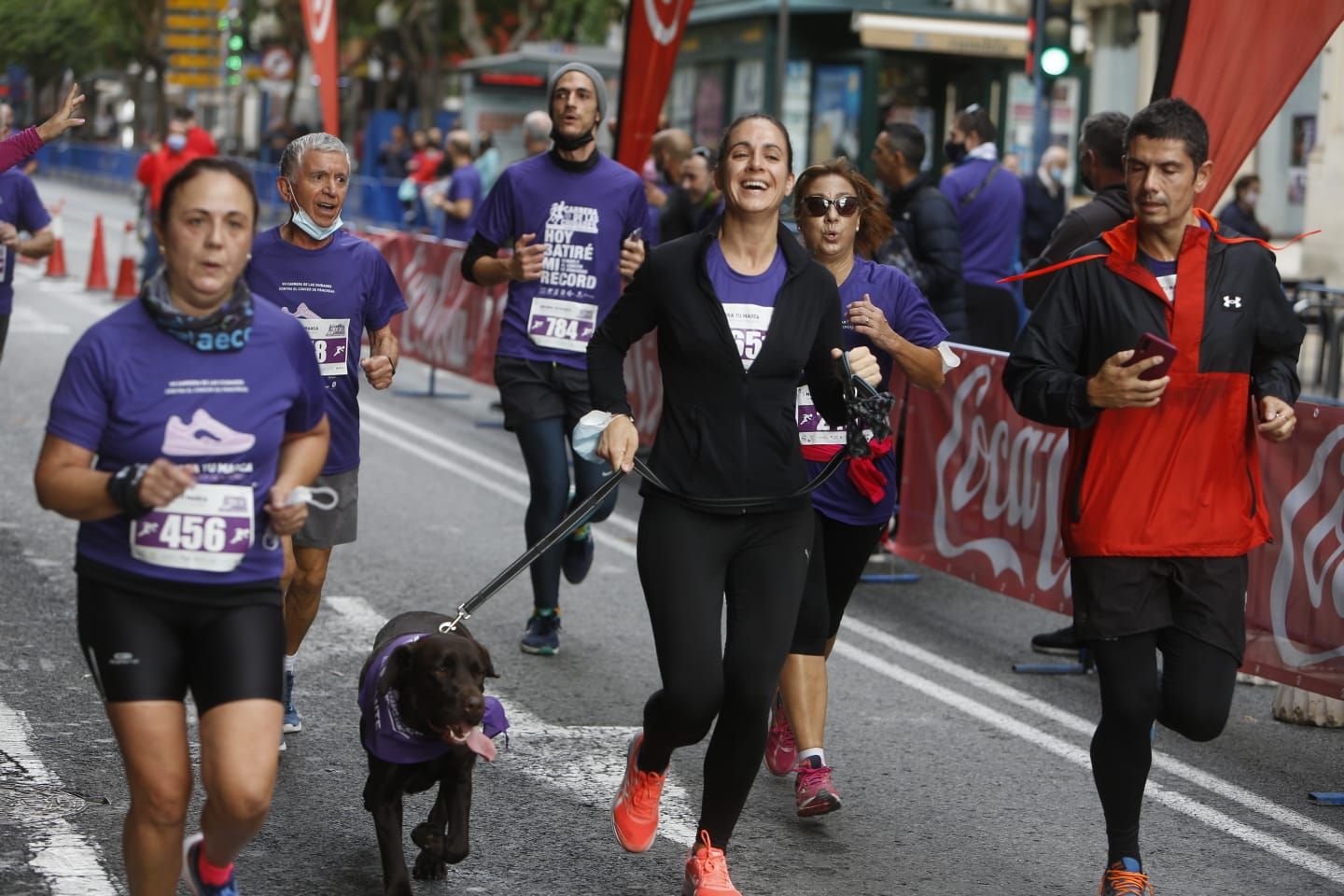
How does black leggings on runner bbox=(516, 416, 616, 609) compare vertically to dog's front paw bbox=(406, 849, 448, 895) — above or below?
above

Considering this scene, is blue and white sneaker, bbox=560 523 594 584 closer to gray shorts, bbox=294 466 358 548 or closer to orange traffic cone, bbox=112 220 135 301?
gray shorts, bbox=294 466 358 548

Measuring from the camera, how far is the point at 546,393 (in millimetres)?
8086

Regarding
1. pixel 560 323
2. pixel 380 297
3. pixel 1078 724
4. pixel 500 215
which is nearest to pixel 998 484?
pixel 1078 724

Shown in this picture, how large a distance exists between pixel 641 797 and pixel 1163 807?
195cm

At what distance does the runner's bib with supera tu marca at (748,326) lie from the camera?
5094 millimetres

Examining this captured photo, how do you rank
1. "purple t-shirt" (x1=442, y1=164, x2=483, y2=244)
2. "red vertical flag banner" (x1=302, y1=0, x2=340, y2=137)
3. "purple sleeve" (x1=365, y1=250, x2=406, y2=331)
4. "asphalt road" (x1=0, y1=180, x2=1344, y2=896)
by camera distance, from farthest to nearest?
"purple t-shirt" (x1=442, y1=164, x2=483, y2=244), "red vertical flag banner" (x1=302, y1=0, x2=340, y2=137), "purple sleeve" (x1=365, y1=250, x2=406, y2=331), "asphalt road" (x1=0, y1=180, x2=1344, y2=896)

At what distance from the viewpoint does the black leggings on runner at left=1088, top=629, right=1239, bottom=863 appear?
17.0 ft

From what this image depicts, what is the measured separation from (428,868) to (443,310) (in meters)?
11.8

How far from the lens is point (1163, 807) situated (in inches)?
253

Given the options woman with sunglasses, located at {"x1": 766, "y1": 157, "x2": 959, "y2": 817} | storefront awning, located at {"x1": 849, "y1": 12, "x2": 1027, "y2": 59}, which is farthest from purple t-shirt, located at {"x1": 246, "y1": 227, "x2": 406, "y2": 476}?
storefront awning, located at {"x1": 849, "y1": 12, "x2": 1027, "y2": 59}

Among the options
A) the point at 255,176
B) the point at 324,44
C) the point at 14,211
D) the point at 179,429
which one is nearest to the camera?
the point at 179,429

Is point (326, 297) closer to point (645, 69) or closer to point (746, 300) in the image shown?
point (746, 300)

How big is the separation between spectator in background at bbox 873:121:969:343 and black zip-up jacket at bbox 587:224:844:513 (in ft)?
→ 14.3

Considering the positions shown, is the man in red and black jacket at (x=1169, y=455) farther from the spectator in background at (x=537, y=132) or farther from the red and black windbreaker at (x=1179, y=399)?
the spectator in background at (x=537, y=132)
